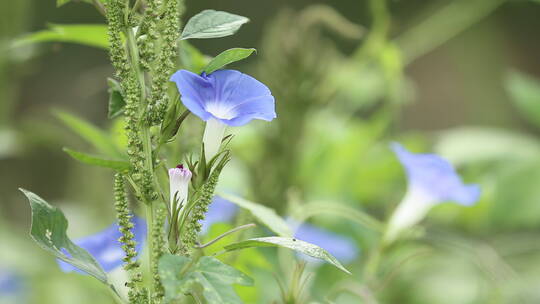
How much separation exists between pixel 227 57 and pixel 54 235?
14 centimetres

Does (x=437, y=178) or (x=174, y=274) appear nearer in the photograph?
(x=174, y=274)

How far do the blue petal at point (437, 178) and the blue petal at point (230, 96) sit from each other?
1.07 ft

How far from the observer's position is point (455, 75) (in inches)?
92.3

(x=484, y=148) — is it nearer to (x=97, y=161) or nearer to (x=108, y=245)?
(x=108, y=245)

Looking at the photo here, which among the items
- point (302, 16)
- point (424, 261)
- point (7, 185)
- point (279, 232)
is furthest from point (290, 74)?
point (7, 185)

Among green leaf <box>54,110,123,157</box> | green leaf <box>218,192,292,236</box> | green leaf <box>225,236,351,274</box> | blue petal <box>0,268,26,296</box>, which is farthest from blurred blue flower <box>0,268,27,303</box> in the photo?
green leaf <box>225,236,351,274</box>

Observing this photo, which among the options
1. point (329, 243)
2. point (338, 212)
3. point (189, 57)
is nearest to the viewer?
point (189, 57)

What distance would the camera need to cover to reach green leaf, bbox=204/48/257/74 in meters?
0.38

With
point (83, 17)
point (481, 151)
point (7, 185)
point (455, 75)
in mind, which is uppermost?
point (455, 75)

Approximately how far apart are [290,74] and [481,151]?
408 millimetres

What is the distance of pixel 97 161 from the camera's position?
354 mm

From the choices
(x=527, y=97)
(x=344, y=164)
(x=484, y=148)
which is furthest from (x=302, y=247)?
(x=527, y=97)

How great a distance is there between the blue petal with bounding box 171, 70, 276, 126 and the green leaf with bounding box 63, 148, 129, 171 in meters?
0.05

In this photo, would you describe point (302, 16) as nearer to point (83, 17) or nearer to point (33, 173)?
point (33, 173)
